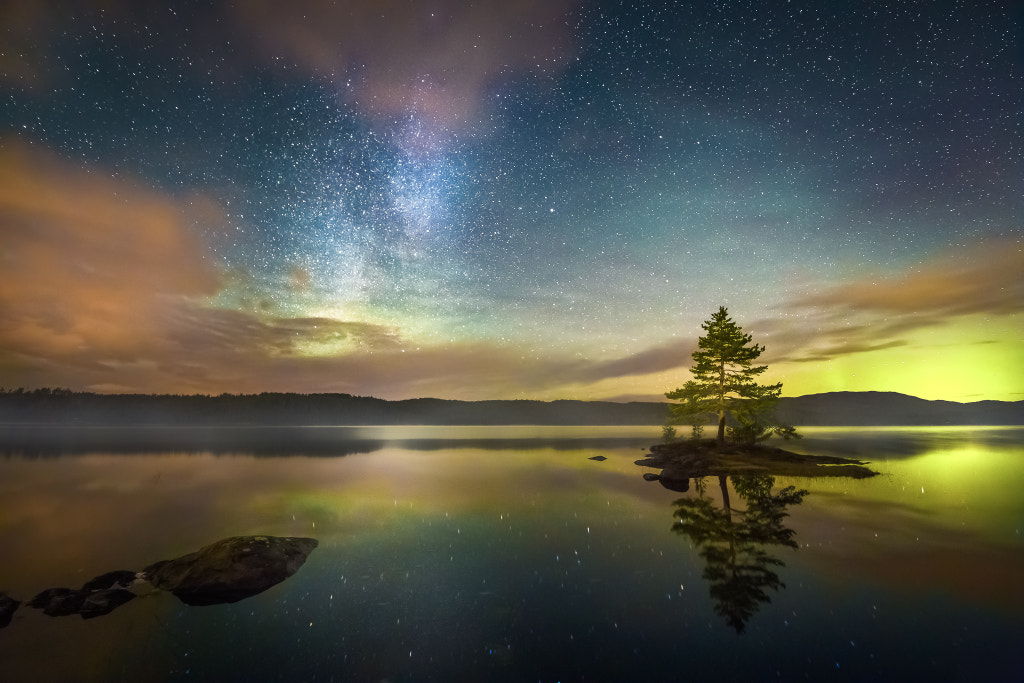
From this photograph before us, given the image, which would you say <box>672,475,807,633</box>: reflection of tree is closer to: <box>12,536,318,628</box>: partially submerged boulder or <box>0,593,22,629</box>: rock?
<box>12,536,318,628</box>: partially submerged boulder

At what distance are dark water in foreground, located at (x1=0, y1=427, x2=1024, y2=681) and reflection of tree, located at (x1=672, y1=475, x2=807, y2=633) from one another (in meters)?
0.14

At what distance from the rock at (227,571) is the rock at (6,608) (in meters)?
3.67

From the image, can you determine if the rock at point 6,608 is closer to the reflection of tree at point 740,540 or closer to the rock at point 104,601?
the rock at point 104,601

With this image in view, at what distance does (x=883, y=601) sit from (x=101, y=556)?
35115 millimetres

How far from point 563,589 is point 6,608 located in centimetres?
2005

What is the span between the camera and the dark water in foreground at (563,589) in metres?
11.4

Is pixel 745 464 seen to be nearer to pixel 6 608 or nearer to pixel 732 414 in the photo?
pixel 732 414

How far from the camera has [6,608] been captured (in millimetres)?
14820

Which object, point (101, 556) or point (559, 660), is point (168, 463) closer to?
point (101, 556)

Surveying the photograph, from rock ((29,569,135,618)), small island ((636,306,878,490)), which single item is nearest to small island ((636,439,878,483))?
small island ((636,306,878,490))

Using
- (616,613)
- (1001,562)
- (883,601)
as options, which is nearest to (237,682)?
(616,613)

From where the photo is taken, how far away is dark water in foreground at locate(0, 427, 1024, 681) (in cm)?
1145

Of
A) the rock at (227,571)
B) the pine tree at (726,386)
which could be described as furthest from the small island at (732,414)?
the rock at (227,571)

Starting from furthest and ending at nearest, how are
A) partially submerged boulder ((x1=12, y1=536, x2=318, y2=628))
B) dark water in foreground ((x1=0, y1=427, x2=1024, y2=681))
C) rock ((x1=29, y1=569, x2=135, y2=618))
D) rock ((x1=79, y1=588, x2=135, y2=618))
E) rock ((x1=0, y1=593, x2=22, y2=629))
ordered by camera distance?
1. partially submerged boulder ((x1=12, y1=536, x2=318, y2=628))
2. rock ((x1=29, y1=569, x2=135, y2=618))
3. rock ((x1=79, y1=588, x2=135, y2=618))
4. rock ((x1=0, y1=593, x2=22, y2=629))
5. dark water in foreground ((x1=0, y1=427, x2=1024, y2=681))
